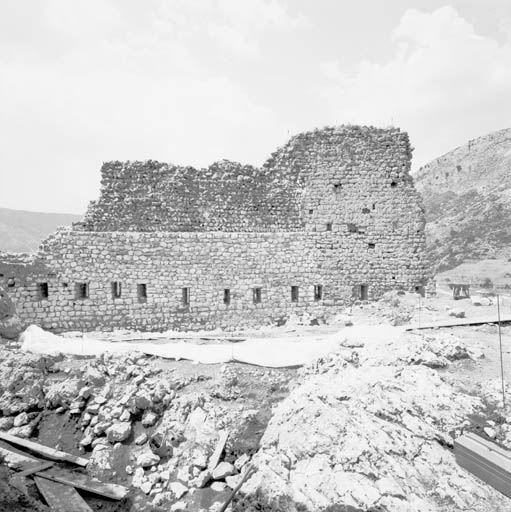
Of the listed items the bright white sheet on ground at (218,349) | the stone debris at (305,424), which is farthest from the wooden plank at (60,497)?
the bright white sheet on ground at (218,349)

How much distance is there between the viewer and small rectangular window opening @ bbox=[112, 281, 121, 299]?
44.4 ft

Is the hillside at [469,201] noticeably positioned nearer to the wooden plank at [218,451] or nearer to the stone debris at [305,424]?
the stone debris at [305,424]

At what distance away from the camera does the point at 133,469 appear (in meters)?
7.43

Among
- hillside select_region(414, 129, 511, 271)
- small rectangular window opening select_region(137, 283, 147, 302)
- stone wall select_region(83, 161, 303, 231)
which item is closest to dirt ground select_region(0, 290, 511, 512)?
small rectangular window opening select_region(137, 283, 147, 302)

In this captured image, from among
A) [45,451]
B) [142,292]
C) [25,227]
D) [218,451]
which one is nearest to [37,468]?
[45,451]

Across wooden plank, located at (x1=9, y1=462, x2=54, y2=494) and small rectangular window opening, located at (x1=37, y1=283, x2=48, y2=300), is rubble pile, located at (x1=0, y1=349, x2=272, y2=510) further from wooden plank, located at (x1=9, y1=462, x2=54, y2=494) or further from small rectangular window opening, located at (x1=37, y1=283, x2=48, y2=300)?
small rectangular window opening, located at (x1=37, y1=283, x2=48, y2=300)

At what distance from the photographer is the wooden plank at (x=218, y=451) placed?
7.04m

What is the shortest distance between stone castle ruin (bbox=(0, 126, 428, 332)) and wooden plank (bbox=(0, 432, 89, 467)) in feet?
16.2

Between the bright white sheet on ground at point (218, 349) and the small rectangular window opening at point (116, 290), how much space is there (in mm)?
2357

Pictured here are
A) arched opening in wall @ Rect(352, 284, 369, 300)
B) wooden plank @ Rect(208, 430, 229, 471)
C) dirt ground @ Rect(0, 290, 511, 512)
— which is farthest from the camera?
arched opening in wall @ Rect(352, 284, 369, 300)

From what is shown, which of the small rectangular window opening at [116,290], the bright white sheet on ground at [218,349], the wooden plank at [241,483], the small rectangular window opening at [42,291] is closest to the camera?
the wooden plank at [241,483]

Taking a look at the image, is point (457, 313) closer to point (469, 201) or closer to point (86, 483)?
point (86, 483)

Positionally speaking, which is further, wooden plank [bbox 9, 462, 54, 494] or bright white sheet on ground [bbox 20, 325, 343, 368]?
bright white sheet on ground [bbox 20, 325, 343, 368]

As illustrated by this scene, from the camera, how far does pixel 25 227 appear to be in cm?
7606
